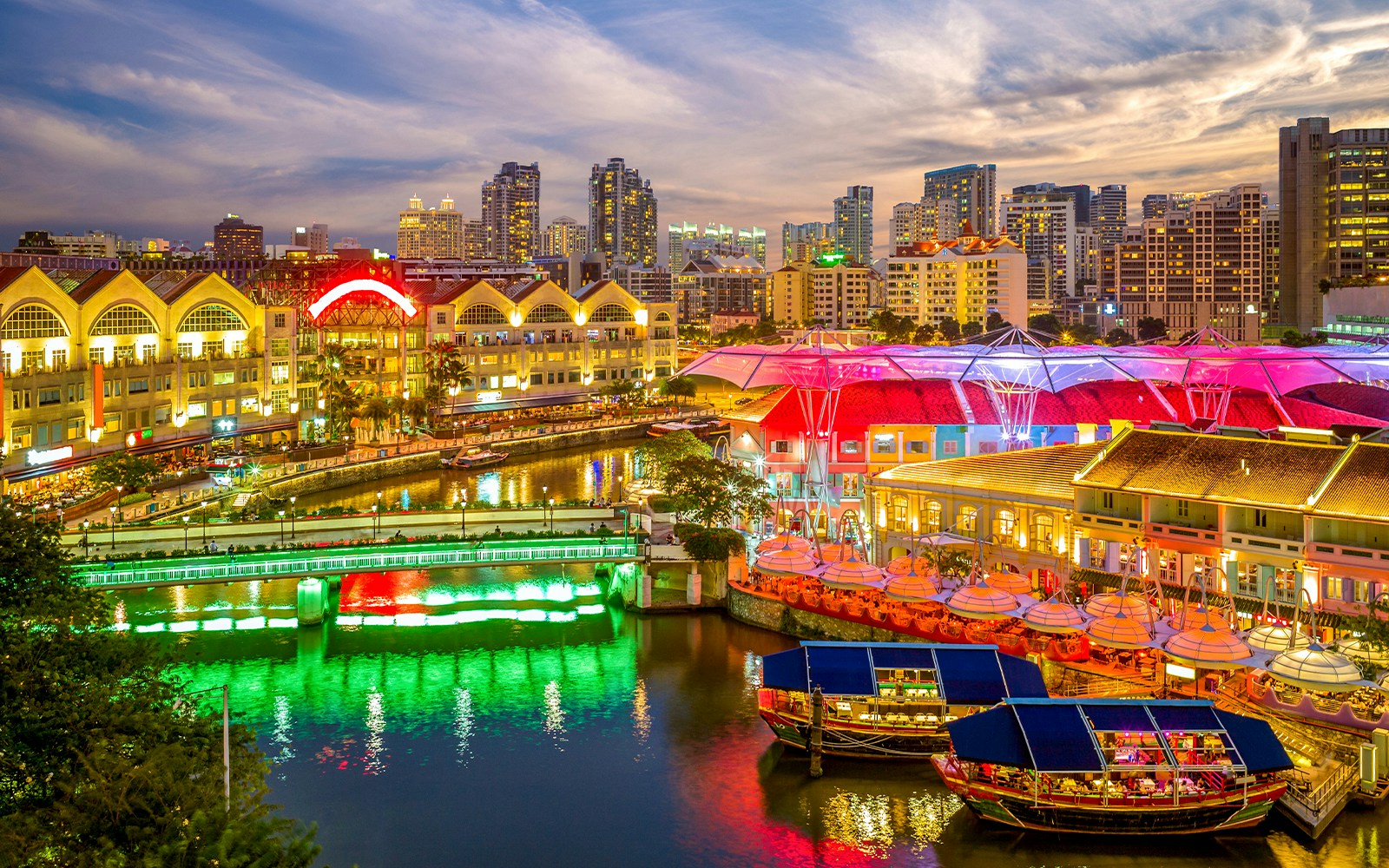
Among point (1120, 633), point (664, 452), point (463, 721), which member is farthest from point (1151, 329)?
point (463, 721)

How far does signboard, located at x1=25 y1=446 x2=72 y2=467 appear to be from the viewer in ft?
190

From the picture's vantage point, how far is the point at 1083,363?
58.4m

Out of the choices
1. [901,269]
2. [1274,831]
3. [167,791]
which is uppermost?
[901,269]

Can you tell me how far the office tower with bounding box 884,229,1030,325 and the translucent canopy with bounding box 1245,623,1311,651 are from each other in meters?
134

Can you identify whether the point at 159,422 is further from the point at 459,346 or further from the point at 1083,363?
the point at 1083,363

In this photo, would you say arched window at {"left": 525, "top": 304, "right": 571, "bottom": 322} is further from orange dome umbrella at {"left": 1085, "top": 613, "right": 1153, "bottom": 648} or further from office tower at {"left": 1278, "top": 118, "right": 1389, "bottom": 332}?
office tower at {"left": 1278, "top": 118, "right": 1389, "bottom": 332}

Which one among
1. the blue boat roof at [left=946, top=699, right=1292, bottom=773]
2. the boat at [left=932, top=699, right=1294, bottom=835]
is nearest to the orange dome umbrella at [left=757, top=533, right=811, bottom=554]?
the blue boat roof at [left=946, top=699, right=1292, bottom=773]

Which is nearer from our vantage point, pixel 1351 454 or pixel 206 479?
pixel 1351 454

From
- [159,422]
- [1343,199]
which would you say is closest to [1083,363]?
[159,422]

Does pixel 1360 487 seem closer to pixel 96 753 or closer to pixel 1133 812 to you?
pixel 1133 812

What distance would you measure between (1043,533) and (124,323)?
50530 mm

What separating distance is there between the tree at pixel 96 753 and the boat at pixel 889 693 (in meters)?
11.7

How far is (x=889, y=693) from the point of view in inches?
1197

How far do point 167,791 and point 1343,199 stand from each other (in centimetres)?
15430
